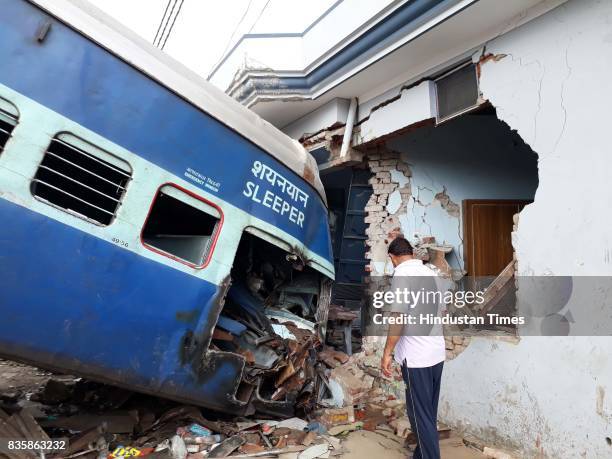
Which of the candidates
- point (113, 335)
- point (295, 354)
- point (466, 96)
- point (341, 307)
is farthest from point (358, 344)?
point (113, 335)

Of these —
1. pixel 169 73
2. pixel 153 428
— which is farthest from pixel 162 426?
pixel 169 73

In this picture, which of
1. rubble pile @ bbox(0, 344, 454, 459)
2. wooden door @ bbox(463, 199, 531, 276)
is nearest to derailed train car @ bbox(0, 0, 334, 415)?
rubble pile @ bbox(0, 344, 454, 459)

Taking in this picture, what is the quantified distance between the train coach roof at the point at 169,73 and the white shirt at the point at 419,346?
1279 millimetres

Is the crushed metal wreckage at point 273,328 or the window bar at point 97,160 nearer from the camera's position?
the window bar at point 97,160

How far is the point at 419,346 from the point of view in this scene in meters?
2.74

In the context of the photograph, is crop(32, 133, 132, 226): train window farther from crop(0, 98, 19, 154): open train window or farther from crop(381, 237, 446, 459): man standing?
crop(381, 237, 446, 459): man standing

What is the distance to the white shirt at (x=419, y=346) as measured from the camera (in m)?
2.72

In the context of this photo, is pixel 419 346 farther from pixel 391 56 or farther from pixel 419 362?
pixel 391 56

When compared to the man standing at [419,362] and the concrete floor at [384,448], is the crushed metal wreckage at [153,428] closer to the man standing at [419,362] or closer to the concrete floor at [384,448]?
the concrete floor at [384,448]

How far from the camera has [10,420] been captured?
8.69 feet

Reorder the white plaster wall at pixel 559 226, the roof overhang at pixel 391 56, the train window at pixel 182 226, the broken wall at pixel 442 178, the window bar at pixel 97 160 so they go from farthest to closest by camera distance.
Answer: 1. the broken wall at pixel 442 178
2. the roof overhang at pixel 391 56
3. the white plaster wall at pixel 559 226
4. the train window at pixel 182 226
5. the window bar at pixel 97 160

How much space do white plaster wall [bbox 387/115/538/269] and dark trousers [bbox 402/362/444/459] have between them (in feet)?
9.08

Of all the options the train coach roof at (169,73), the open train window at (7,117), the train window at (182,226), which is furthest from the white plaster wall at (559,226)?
the open train window at (7,117)

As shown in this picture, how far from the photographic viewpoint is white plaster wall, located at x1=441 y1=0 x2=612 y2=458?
9.28 ft
